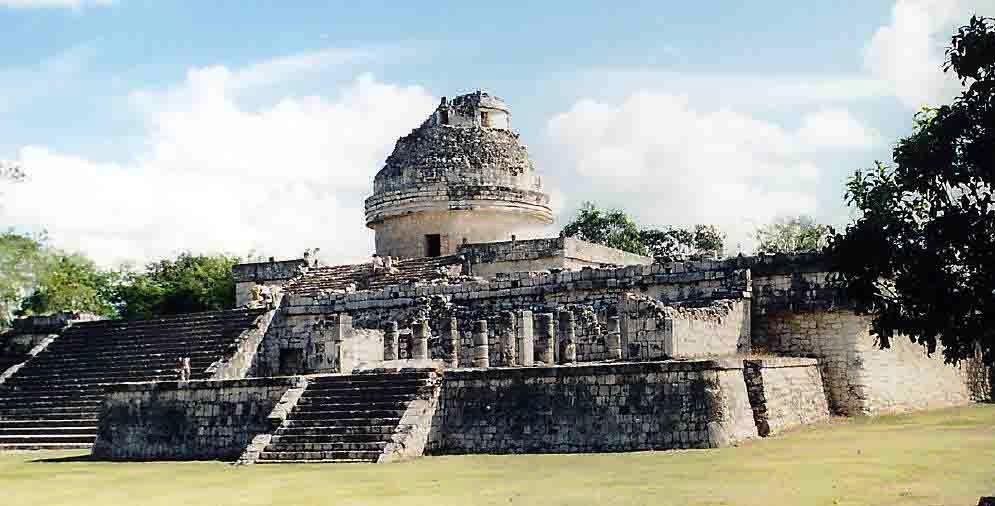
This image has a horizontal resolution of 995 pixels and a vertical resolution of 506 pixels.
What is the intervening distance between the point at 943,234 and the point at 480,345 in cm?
1298

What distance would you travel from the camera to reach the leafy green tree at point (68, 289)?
4944 centimetres

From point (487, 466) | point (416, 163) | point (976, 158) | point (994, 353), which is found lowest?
point (487, 466)

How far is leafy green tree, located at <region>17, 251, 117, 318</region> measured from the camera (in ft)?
162

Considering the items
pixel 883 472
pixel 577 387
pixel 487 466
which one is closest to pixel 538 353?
pixel 577 387

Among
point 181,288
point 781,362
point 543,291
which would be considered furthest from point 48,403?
point 181,288

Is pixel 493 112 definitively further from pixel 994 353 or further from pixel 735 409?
pixel 994 353

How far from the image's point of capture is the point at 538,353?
75.6 ft

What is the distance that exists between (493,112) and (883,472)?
22.0m

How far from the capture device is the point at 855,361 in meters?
23.5

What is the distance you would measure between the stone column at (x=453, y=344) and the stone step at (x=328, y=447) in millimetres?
4051

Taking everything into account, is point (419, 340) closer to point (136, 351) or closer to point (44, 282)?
point (136, 351)

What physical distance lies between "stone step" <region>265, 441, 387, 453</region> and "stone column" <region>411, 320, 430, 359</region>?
4.73 meters

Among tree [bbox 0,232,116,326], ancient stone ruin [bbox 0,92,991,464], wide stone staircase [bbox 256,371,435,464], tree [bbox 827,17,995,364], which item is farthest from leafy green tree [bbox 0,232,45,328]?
tree [bbox 827,17,995,364]

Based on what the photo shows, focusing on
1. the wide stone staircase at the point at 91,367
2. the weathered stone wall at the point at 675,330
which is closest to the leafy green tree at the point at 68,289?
the wide stone staircase at the point at 91,367
